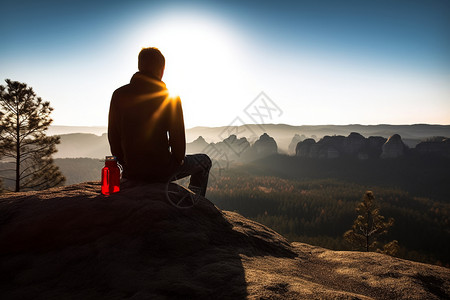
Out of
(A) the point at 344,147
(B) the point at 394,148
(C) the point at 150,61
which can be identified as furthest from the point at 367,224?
(A) the point at 344,147

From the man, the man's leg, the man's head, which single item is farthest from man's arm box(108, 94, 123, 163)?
the man's leg

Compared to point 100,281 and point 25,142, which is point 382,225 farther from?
point 25,142

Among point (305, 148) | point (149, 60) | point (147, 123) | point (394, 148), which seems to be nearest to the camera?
point (147, 123)

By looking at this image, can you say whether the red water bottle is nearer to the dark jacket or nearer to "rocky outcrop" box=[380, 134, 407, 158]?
the dark jacket

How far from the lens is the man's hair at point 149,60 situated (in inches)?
175

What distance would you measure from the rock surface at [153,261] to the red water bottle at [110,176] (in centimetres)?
21

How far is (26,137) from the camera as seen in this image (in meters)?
21.2

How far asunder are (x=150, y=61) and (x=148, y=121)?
3.99ft

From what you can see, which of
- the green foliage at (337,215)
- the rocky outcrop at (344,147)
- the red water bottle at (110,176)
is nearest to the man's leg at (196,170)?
the red water bottle at (110,176)

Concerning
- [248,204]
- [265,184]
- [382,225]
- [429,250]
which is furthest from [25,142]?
[265,184]

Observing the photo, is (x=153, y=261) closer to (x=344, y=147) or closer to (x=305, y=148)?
(x=344, y=147)

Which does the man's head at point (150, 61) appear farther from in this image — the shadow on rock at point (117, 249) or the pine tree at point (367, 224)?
the pine tree at point (367, 224)

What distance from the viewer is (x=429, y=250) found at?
218 ft

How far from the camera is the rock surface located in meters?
2.33
